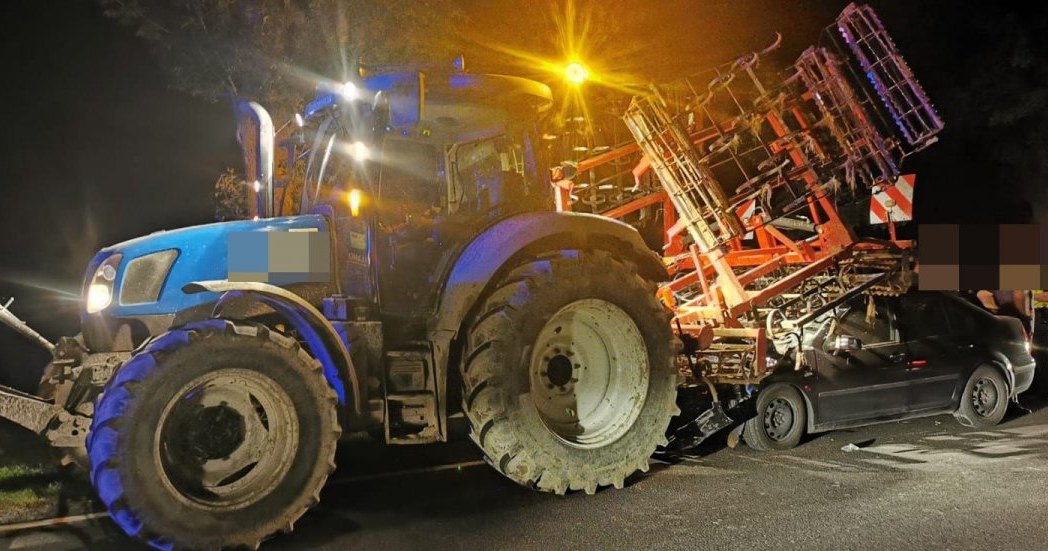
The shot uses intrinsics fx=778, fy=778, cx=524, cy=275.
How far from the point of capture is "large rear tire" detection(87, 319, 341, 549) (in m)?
3.97

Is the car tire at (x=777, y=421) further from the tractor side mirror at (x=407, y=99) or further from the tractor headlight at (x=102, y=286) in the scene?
the tractor headlight at (x=102, y=286)

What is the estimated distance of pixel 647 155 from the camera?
8211 millimetres

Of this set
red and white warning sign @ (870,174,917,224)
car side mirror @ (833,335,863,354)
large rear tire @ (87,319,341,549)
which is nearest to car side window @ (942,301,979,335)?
red and white warning sign @ (870,174,917,224)

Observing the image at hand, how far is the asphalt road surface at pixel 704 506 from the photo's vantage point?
15.1 feet

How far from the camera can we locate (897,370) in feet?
26.4

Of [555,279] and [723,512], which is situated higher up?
[555,279]

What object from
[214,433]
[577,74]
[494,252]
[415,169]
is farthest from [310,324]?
[577,74]

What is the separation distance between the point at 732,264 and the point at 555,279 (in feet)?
14.6

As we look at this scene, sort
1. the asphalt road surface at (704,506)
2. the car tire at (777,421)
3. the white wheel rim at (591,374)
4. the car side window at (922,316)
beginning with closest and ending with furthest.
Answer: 1. the asphalt road surface at (704,506)
2. the white wheel rim at (591,374)
3. the car tire at (777,421)
4. the car side window at (922,316)

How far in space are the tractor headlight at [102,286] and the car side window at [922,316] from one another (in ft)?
24.5

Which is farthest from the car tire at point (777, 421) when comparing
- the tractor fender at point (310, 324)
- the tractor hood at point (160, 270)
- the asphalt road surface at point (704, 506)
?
the tractor hood at point (160, 270)

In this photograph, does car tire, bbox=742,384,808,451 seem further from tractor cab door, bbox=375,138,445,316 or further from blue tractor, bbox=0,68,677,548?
tractor cab door, bbox=375,138,445,316

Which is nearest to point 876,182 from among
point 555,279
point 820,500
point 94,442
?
point 820,500

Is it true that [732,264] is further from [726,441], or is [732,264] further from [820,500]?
[820,500]
